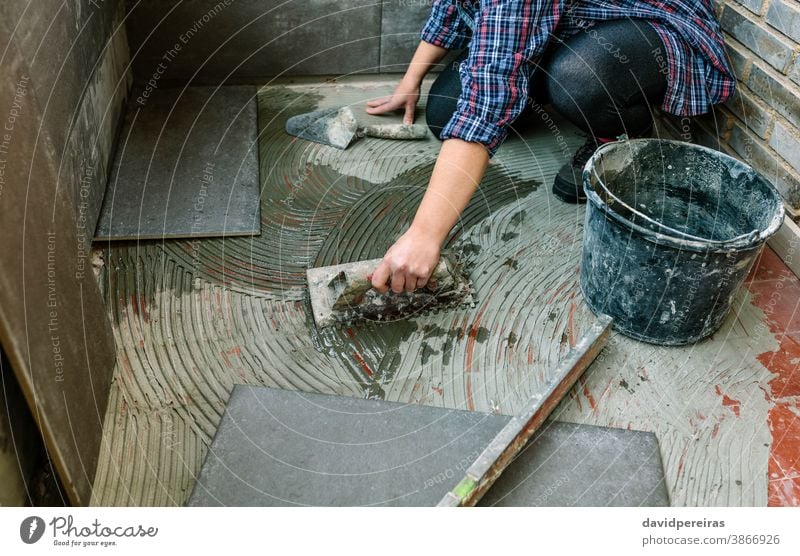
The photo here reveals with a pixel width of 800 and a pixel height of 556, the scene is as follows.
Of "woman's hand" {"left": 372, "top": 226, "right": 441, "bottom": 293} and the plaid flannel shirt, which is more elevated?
the plaid flannel shirt

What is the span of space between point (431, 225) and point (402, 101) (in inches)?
37.3

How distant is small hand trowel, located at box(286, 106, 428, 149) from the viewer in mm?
2043

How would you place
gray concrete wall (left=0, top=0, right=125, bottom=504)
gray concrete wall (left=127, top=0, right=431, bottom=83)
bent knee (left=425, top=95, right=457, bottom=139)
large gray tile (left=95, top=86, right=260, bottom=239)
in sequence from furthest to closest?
gray concrete wall (left=127, top=0, right=431, bottom=83), bent knee (left=425, top=95, right=457, bottom=139), large gray tile (left=95, top=86, right=260, bottom=239), gray concrete wall (left=0, top=0, right=125, bottom=504)

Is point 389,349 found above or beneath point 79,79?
beneath

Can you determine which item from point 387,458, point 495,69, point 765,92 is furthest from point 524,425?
point 765,92

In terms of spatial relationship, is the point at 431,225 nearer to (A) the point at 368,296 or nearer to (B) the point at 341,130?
(A) the point at 368,296

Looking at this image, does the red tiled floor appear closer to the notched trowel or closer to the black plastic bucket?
the black plastic bucket

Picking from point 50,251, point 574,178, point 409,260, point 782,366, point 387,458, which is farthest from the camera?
point 574,178

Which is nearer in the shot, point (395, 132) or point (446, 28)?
point (446, 28)

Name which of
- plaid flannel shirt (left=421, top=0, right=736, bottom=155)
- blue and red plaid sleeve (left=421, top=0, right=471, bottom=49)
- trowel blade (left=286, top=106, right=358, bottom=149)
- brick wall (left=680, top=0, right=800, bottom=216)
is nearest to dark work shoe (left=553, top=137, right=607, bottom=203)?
plaid flannel shirt (left=421, top=0, right=736, bottom=155)

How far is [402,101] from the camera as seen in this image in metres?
2.12

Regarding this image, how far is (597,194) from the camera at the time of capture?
4.60 ft

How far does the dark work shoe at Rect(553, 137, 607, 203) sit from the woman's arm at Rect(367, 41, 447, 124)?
21.0 inches
